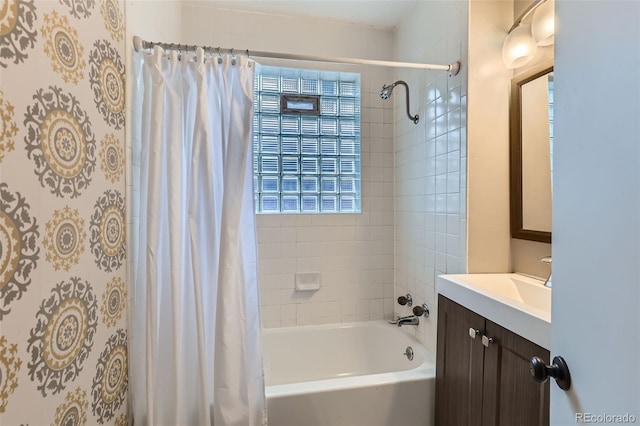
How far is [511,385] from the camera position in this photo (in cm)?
94

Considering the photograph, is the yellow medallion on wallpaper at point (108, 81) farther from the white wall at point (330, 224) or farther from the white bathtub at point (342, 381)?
the white bathtub at point (342, 381)

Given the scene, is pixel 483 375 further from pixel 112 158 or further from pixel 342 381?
pixel 112 158

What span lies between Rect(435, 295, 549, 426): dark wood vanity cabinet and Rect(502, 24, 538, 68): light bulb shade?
1064 mm

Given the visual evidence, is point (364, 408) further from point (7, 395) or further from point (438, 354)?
point (7, 395)

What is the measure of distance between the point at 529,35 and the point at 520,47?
0.05m

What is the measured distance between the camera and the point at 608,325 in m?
0.53

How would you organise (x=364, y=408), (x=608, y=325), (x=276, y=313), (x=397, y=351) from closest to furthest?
1. (x=608, y=325)
2. (x=364, y=408)
3. (x=397, y=351)
4. (x=276, y=313)

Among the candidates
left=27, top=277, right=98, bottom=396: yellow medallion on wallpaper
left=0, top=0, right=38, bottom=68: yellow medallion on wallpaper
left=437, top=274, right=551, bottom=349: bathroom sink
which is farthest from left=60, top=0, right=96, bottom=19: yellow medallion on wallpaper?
left=437, top=274, right=551, bottom=349: bathroom sink

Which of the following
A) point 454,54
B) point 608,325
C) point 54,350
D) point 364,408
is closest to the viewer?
point 608,325

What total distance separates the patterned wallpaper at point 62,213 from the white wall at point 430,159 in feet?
4.72

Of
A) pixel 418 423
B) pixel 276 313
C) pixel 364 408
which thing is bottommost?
pixel 418 423

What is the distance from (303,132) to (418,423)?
184cm

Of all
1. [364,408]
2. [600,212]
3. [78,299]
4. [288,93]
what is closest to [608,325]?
[600,212]

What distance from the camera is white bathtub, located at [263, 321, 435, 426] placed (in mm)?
1332
